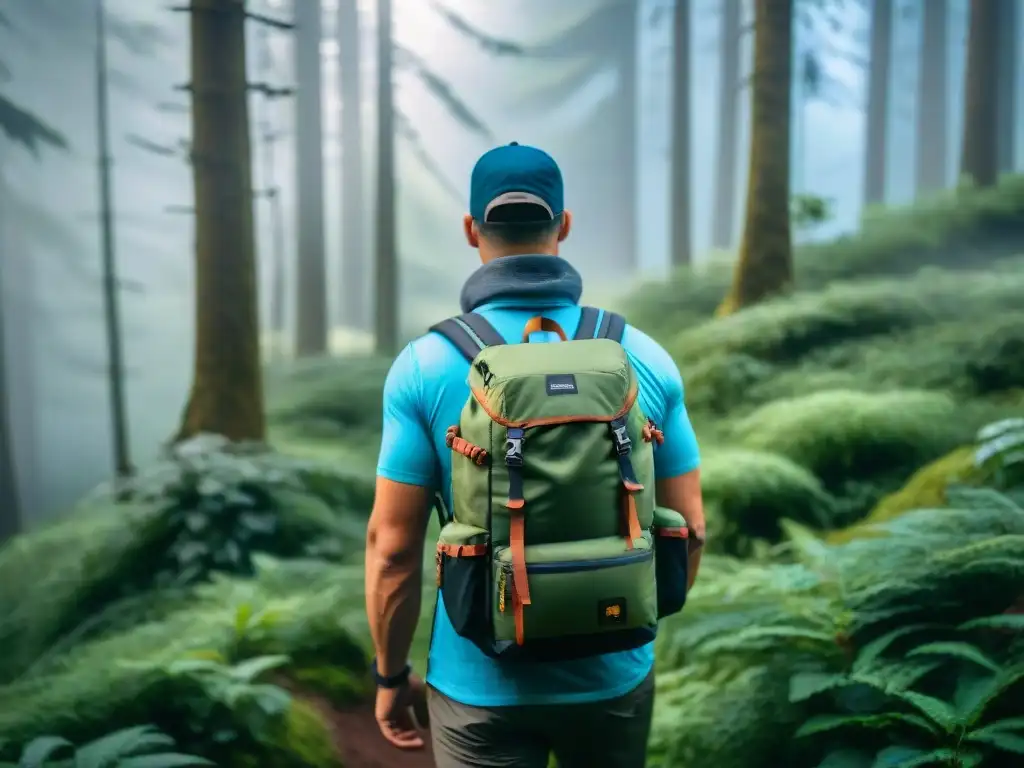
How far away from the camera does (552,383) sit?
1752 millimetres

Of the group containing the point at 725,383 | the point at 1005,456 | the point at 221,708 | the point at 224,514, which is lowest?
the point at 221,708

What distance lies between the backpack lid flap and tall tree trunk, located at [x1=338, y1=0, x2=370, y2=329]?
6870 mm

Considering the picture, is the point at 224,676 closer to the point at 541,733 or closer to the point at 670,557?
the point at 541,733

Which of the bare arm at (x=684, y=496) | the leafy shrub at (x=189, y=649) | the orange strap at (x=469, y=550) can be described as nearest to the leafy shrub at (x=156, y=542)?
the leafy shrub at (x=189, y=649)

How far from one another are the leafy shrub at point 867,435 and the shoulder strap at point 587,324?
4232 millimetres

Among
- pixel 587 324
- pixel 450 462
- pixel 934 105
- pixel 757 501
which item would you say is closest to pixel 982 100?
pixel 934 105

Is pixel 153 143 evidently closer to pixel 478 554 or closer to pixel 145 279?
pixel 145 279

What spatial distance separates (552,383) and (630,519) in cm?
31

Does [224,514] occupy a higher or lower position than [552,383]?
lower

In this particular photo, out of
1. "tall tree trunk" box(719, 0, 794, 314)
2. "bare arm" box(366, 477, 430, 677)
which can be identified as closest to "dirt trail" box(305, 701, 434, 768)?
"bare arm" box(366, 477, 430, 677)

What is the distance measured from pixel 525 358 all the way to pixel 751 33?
6.89 metres

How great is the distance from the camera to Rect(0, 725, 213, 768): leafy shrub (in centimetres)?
341

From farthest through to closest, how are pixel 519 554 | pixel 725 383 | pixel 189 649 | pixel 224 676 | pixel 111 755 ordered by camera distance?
pixel 725 383 < pixel 189 649 < pixel 224 676 < pixel 111 755 < pixel 519 554

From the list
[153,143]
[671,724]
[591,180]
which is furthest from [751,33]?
[671,724]
